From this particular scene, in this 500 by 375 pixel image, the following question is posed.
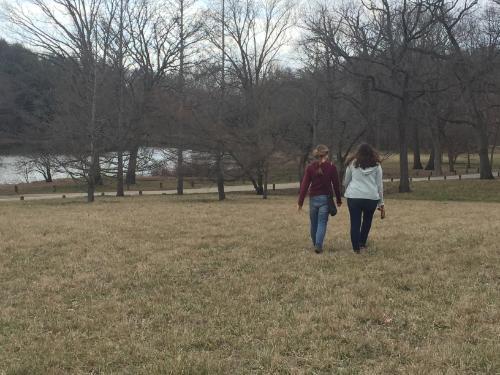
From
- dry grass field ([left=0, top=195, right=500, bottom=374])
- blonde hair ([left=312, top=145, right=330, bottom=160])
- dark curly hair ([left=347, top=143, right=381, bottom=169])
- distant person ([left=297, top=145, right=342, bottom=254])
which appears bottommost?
dry grass field ([left=0, top=195, right=500, bottom=374])

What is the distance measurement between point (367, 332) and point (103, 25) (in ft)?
97.2

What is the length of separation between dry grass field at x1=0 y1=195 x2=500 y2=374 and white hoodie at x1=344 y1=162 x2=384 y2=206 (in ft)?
2.72

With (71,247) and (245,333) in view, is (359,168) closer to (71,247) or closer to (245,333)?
(245,333)

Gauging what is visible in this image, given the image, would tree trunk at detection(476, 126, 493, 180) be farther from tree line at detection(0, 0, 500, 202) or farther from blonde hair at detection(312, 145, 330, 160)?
blonde hair at detection(312, 145, 330, 160)

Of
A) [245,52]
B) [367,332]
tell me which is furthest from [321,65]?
[367,332]

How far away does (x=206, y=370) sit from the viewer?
3617mm

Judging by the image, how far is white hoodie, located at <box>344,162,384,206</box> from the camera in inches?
292

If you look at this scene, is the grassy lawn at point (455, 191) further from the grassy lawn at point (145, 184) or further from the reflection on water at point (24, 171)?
the reflection on water at point (24, 171)

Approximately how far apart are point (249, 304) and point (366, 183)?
3.03 metres

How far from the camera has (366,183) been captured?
7.45 m

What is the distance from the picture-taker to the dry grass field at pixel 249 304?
3.79 metres

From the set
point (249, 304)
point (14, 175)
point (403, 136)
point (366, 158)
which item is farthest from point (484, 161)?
point (14, 175)

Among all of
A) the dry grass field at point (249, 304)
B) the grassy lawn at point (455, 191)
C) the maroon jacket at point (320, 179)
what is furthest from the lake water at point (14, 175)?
the maroon jacket at point (320, 179)

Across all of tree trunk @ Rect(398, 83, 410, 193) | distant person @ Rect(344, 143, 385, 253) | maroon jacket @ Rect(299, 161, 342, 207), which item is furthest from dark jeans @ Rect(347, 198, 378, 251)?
tree trunk @ Rect(398, 83, 410, 193)
